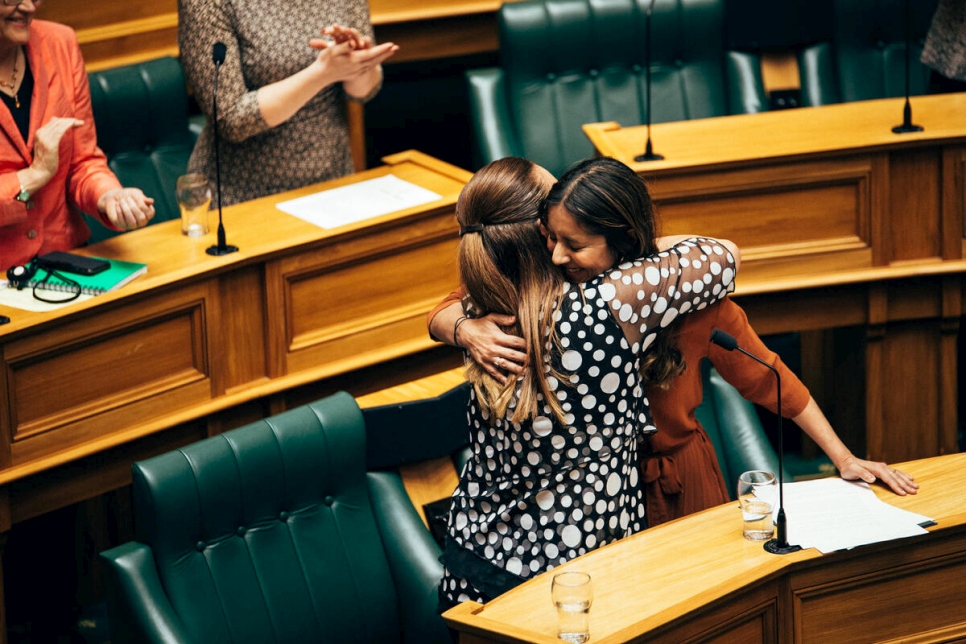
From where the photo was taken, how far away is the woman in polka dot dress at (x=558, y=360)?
1924 millimetres

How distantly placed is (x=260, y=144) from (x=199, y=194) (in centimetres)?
29

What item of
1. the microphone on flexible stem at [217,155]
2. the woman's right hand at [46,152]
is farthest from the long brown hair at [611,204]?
the woman's right hand at [46,152]

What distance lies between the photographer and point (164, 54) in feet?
13.3

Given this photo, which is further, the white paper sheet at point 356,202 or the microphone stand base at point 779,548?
the white paper sheet at point 356,202

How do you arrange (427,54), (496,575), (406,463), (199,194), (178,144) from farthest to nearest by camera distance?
(427,54)
(178,144)
(199,194)
(406,463)
(496,575)

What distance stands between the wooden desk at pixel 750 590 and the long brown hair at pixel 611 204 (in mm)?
352

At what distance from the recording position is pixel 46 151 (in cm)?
279

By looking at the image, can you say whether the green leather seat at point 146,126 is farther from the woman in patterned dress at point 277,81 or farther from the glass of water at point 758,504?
the glass of water at point 758,504

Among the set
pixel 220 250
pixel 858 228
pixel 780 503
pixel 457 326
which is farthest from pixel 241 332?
pixel 858 228

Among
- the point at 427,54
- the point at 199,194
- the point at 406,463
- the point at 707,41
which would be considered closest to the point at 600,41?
the point at 707,41

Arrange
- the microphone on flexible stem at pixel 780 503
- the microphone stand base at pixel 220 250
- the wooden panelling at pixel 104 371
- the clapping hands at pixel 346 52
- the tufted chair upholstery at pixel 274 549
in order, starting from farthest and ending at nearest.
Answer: the clapping hands at pixel 346 52, the microphone stand base at pixel 220 250, the wooden panelling at pixel 104 371, the tufted chair upholstery at pixel 274 549, the microphone on flexible stem at pixel 780 503

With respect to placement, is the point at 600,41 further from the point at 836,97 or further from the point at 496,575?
the point at 496,575

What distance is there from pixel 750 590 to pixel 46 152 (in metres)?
1.66

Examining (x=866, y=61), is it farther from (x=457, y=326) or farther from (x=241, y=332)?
(x=457, y=326)
